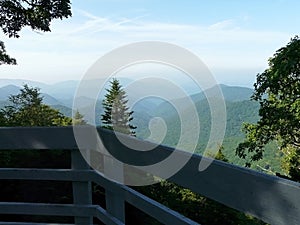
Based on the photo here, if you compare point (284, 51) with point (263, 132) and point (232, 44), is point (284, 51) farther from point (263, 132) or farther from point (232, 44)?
point (232, 44)

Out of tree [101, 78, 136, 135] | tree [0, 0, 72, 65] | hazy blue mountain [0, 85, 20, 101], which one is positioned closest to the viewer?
tree [101, 78, 136, 135]

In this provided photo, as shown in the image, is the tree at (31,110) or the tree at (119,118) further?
the tree at (31,110)

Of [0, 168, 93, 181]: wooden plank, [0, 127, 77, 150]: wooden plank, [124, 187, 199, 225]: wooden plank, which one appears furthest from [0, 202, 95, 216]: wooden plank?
[124, 187, 199, 225]: wooden plank

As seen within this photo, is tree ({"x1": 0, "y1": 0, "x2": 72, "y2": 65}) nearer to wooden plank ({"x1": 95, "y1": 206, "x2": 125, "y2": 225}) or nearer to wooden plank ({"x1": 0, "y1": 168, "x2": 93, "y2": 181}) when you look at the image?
wooden plank ({"x1": 0, "y1": 168, "x2": 93, "y2": 181})

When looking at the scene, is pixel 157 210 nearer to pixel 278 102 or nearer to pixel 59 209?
pixel 59 209

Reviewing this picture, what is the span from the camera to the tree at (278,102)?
38.8 ft

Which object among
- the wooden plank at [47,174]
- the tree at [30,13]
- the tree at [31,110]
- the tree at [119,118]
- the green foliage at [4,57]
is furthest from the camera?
the tree at [31,110]

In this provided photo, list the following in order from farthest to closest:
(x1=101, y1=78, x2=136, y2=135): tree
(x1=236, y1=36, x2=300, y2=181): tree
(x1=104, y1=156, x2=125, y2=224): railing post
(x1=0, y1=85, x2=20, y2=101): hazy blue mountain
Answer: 1. (x1=0, y1=85, x2=20, y2=101): hazy blue mountain
2. (x1=236, y1=36, x2=300, y2=181): tree
3. (x1=101, y1=78, x2=136, y2=135): tree
4. (x1=104, y1=156, x2=125, y2=224): railing post

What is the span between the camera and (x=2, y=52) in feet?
33.2

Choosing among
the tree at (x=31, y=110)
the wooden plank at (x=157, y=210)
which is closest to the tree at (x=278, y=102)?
the tree at (x=31, y=110)

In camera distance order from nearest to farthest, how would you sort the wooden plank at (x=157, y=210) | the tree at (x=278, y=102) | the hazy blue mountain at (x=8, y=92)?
1. the wooden plank at (x=157, y=210)
2. the tree at (x=278, y=102)
3. the hazy blue mountain at (x=8, y=92)

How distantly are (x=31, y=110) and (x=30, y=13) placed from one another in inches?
274

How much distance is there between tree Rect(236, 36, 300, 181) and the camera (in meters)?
11.8

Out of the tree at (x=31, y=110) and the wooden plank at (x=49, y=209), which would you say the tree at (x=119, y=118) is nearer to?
the wooden plank at (x=49, y=209)
